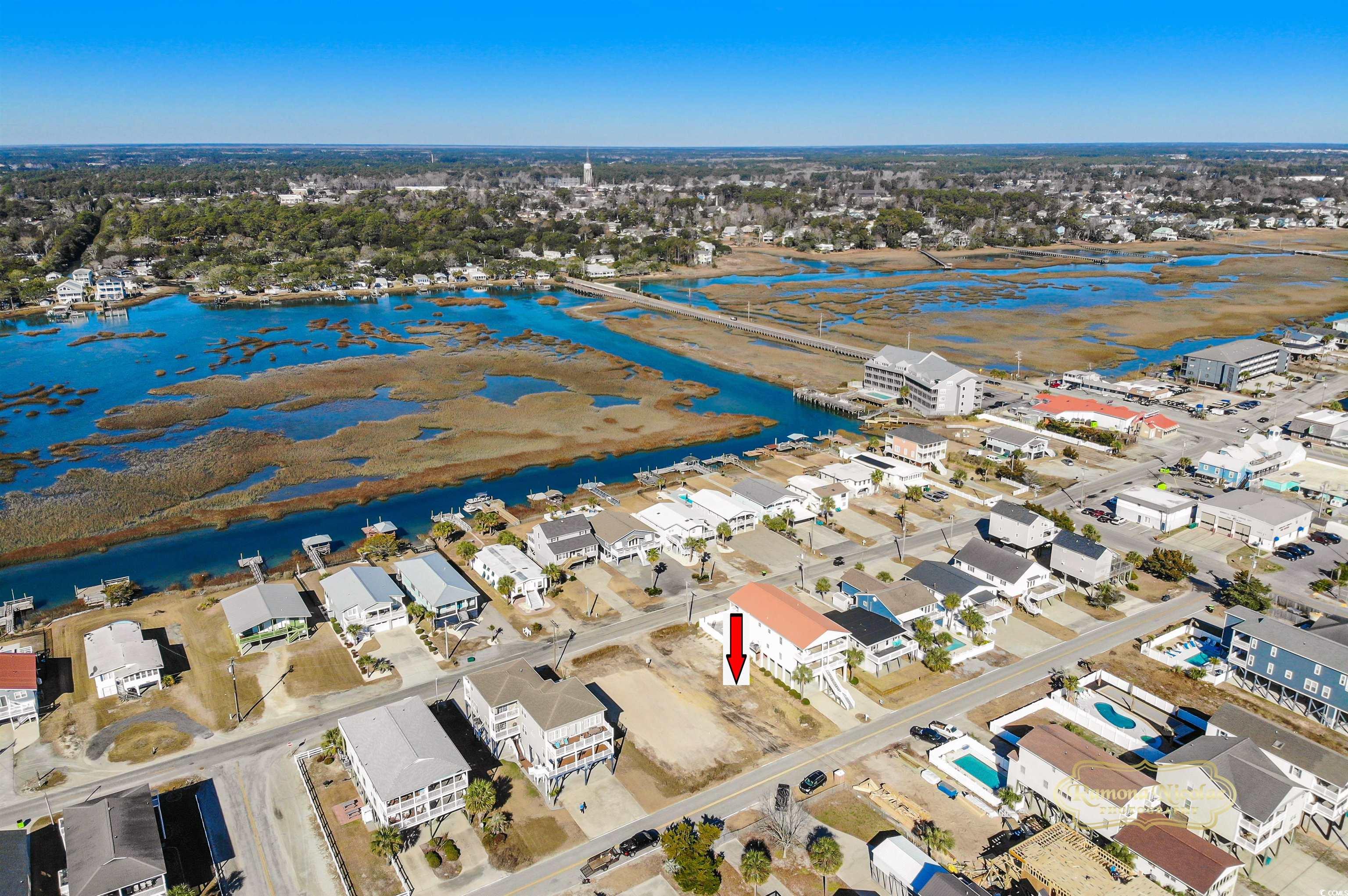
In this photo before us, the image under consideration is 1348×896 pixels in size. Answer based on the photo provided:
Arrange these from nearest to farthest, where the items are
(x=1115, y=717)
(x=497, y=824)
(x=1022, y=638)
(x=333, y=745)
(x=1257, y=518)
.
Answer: (x=497, y=824) < (x=333, y=745) < (x=1115, y=717) < (x=1022, y=638) < (x=1257, y=518)

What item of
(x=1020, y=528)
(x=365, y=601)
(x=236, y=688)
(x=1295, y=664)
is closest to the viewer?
(x=1295, y=664)

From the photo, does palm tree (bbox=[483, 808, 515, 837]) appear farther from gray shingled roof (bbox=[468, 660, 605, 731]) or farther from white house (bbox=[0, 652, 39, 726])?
white house (bbox=[0, 652, 39, 726])

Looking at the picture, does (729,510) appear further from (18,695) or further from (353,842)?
(18,695)

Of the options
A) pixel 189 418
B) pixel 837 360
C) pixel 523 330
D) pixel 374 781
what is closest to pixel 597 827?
pixel 374 781

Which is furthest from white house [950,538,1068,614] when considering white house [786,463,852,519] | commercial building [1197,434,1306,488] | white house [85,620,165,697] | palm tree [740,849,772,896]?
white house [85,620,165,697]

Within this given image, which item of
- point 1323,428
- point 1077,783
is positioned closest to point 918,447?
point 1323,428

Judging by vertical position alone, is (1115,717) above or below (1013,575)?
below

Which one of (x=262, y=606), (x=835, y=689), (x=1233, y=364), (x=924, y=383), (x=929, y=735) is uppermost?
(x=1233, y=364)
